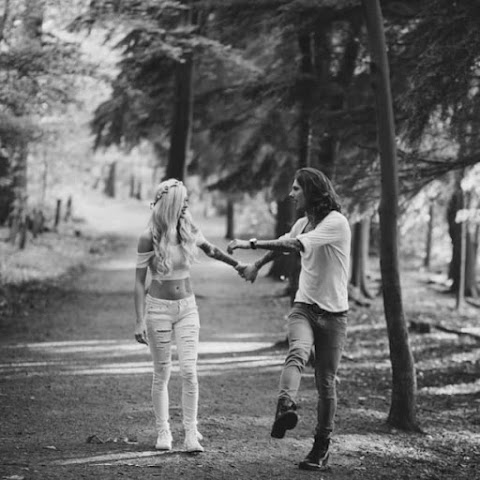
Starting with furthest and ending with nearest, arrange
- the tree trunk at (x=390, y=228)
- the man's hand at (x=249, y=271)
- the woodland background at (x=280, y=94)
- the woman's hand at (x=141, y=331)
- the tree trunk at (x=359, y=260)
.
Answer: the tree trunk at (x=359, y=260)
the woodland background at (x=280, y=94)
the tree trunk at (x=390, y=228)
the man's hand at (x=249, y=271)
the woman's hand at (x=141, y=331)

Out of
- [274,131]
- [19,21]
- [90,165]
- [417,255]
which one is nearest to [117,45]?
[19,21]

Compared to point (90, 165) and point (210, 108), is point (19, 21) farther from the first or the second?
point (90, 165)

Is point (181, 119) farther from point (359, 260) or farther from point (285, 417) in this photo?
point (285, 417)

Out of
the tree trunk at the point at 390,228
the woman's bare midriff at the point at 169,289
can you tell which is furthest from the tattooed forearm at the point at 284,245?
the tree trunk at the point at 390,228

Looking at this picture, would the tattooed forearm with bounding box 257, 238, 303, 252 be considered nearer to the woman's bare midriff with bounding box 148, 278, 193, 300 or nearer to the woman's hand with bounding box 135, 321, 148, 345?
the woman's bare midriff with bounding box 148, 278, 193, 300

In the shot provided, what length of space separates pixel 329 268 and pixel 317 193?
57 cm

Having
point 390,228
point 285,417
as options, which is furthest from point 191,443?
point 390,228

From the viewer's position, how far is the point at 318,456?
18.2ft

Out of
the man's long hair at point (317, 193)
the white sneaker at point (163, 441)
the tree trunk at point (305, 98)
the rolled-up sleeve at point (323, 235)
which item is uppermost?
the tree trunk at point (305, 98)

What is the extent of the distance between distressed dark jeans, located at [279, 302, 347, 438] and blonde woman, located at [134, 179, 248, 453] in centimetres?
86

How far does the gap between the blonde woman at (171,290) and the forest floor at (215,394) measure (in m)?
0.63

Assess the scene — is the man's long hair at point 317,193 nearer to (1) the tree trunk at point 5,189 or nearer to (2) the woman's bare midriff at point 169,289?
(2) the woman's bare midriff at point 169,289

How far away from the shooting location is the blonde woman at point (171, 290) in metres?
5.54

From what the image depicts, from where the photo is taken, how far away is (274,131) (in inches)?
535
